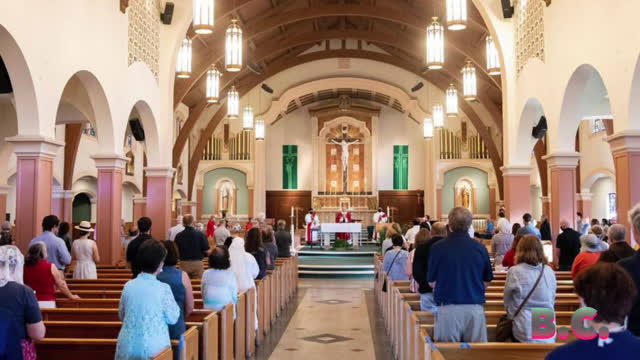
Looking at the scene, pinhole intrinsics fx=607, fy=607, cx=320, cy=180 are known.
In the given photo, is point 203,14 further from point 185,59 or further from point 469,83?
point 469,83

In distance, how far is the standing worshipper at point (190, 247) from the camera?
866cm

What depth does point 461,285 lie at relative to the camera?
443 cm

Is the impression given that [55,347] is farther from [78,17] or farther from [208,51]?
[208,51]

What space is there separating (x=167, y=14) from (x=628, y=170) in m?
10.2

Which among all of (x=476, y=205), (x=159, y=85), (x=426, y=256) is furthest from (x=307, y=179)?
(x=426, y=256)

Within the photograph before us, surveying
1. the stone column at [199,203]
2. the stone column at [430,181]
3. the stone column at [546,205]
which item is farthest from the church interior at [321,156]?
the stone column at [546,205]

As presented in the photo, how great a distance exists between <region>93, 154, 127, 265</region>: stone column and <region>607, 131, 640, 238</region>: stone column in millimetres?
8696

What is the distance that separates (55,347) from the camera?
416 centimetres

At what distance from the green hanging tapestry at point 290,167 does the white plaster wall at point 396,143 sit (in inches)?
148

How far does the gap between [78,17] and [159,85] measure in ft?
14.6

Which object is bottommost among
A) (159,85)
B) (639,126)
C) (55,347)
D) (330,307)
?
(330,307)

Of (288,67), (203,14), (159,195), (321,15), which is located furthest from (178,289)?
(288,67)

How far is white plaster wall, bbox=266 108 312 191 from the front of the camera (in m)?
28.6

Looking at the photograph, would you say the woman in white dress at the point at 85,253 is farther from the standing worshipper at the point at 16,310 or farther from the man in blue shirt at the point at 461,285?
the man in blue shirt at the point at 461,285
